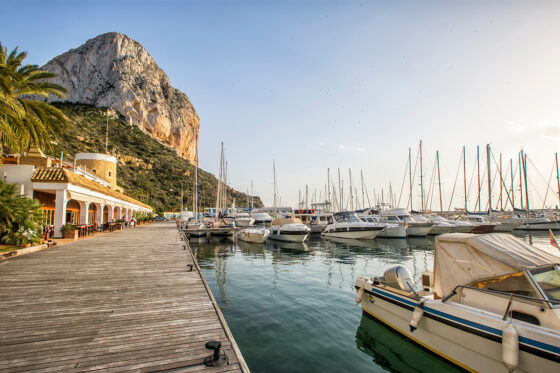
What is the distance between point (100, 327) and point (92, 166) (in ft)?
135

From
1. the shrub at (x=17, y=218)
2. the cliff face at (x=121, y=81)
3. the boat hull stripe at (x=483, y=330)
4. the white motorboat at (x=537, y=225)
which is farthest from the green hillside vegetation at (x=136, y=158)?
the white motorboat at (x=537, y=225)

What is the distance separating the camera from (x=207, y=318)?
18.8 feet

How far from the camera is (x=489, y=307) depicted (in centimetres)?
568

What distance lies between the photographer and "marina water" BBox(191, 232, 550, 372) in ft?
21.0

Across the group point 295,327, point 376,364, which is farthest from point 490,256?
point 295,327

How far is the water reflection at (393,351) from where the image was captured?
6203 mm

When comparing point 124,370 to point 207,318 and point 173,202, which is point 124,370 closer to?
point 207,318

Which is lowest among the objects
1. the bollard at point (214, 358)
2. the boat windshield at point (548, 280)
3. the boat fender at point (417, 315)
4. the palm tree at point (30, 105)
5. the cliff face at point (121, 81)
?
the boat fender at point (417, 315)

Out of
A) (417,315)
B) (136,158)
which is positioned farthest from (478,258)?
(136,158)

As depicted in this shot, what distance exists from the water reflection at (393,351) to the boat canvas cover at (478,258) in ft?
4.93

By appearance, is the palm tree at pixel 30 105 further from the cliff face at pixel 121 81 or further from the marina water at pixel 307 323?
the cliff face at pixel 121 81

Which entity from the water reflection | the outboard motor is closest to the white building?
the water reflection

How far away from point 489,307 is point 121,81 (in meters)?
128

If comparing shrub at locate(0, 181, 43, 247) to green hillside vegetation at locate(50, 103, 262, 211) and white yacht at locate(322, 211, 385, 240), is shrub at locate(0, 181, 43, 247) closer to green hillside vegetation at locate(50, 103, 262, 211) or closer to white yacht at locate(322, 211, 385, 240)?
white yacht at locate(322, 211, 385, 240)
